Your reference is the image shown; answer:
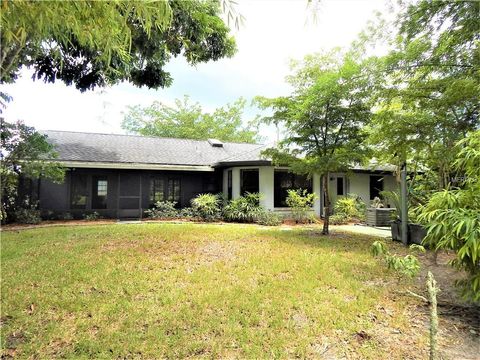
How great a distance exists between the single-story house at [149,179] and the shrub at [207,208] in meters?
1.15

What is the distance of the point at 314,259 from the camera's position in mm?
6680

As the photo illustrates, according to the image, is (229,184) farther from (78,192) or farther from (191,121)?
(191,121)

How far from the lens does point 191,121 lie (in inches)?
1272

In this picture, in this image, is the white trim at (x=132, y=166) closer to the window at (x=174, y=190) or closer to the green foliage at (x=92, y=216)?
the window at (x=174, y=190)

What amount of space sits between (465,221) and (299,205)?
36.4 ft

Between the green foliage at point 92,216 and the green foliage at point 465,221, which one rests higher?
the green foliage at point 465,221

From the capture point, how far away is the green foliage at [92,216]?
14.0 metres

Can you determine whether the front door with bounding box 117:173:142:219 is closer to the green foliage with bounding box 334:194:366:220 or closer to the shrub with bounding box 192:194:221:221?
the shrub with bounding box 192:194:221:221

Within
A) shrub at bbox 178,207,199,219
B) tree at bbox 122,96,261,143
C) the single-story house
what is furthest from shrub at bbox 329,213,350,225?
tree at bbox 122,96,261,143

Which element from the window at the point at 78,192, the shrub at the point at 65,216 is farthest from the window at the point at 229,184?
the shrub at the point at 65,216

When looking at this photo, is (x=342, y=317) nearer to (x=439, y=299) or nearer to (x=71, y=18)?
(x=439, y=299)

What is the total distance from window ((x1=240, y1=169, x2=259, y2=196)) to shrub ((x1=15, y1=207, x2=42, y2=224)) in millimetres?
9086

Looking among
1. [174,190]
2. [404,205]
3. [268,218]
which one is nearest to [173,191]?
[174,190]

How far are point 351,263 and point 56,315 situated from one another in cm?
546
